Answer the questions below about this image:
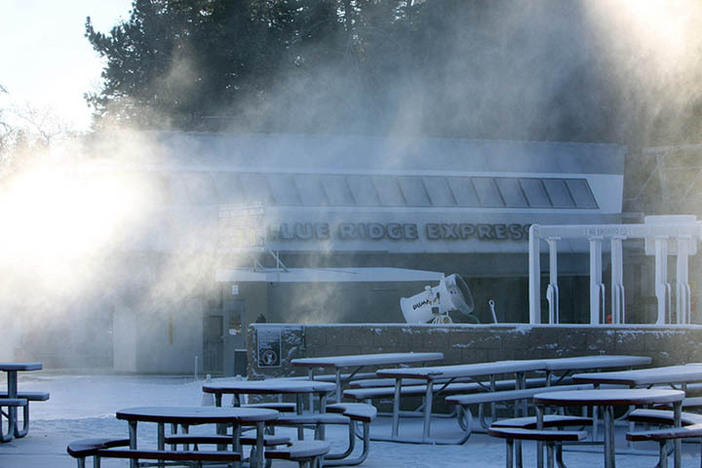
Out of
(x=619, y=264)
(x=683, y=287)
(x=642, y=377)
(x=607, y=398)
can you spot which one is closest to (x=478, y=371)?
(x=642, y=377)

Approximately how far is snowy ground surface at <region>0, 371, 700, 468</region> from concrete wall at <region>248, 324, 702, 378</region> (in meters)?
0.85

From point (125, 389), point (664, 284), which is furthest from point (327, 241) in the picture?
point (664, 284)

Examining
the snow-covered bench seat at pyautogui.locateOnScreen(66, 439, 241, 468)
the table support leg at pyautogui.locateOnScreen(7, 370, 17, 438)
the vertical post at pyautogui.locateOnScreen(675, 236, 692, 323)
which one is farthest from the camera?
the vertical post at pyautogui.locateOnScreen(675, 236, 692, 323)

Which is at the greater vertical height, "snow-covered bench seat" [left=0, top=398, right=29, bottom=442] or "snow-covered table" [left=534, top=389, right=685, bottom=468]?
"snow-covered table" [left=534, top=389, right=685, bottom=468]

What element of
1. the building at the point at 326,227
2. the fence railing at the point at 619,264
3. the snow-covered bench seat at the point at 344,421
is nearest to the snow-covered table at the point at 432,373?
the snow-covered bench seat at the point at 344,421

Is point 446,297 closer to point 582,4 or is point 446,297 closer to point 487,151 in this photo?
point 487,151

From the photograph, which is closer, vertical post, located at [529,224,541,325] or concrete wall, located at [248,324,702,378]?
concrete wall, located at [248,324,702,378]

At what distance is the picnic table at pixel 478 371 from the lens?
10492 millimetres

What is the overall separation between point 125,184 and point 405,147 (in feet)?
26.8

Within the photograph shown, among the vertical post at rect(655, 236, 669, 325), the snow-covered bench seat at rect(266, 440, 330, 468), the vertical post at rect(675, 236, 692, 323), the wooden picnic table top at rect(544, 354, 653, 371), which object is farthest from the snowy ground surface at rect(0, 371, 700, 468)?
the vertical post at rect(675, 236, 692, 323)

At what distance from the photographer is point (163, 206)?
2762 centimetres

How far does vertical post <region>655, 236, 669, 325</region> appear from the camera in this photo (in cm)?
1764

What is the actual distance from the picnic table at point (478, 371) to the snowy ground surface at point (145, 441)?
34 centimetres

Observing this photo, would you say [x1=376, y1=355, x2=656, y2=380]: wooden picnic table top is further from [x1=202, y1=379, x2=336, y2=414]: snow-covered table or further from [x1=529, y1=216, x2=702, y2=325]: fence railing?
[x1=529, y1=216, x2=702, y2=325]: fence railing
